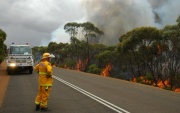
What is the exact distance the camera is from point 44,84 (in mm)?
10102

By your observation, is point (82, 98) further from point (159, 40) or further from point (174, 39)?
point (159, 40)

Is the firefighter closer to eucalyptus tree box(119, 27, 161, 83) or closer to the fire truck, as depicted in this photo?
the fire truck

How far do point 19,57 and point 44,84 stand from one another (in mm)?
17859

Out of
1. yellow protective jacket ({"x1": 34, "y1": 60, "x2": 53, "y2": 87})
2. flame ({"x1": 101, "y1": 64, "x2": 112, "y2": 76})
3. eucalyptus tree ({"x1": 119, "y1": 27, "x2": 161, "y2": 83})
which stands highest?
eucalyptus tree ({"x1": 119, "y1": 27, "x2": 161, "y2": 83})

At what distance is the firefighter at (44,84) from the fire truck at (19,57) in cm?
1751

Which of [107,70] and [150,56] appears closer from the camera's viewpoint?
[150,56]

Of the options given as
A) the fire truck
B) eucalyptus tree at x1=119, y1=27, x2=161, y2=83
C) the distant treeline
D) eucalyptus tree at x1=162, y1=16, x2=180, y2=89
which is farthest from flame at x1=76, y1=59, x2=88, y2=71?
the fire truck

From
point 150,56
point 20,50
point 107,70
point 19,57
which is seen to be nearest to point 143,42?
point 150,56

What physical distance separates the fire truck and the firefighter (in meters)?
17.5

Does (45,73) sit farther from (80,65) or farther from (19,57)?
(80,65)

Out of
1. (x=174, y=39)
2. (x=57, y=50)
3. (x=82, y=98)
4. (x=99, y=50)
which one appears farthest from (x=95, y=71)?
(x=82, y=98)

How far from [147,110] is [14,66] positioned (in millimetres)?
18181

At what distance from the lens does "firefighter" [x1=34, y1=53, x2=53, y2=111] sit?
10094mm

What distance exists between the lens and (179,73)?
34281 millimetres
